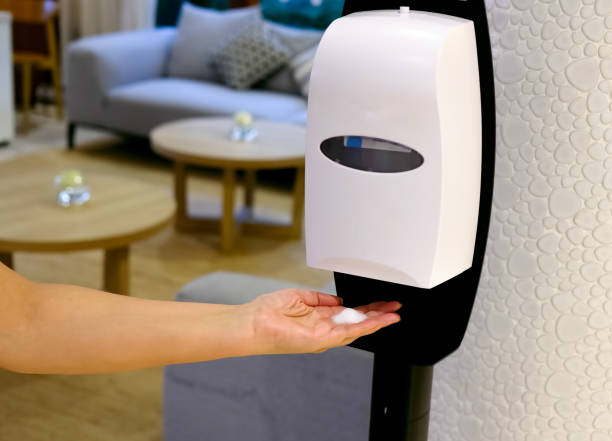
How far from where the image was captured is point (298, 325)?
958mm

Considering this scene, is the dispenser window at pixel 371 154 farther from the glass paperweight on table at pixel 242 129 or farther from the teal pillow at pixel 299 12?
the teal pillow at pixel 299 12

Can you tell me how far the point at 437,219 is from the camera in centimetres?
88

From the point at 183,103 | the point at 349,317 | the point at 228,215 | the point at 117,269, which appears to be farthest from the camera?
the point at 183,103

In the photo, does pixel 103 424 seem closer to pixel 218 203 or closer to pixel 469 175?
pixel 469 175

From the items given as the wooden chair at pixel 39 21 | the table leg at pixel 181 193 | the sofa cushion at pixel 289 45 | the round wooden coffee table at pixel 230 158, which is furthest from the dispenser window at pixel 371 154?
the wooden chair at pixel 39 21

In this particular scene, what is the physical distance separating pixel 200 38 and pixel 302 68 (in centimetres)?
80

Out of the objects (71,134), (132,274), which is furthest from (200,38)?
(132,274)

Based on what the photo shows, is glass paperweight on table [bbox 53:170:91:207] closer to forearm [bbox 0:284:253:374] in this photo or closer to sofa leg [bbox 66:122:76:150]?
forearm [bbox 0:284:253:374]

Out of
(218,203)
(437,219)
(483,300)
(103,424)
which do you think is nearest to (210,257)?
(218,203)

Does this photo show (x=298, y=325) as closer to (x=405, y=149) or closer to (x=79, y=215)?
(x=405, y=149)

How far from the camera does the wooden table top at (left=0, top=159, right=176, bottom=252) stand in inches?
95.0

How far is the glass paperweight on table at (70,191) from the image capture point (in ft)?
9.06

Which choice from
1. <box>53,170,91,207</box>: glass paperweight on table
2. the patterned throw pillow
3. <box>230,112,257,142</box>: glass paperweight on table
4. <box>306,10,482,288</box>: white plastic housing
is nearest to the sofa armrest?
the patterned throw pillow

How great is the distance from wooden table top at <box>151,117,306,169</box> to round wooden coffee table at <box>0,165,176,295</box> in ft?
1.42
